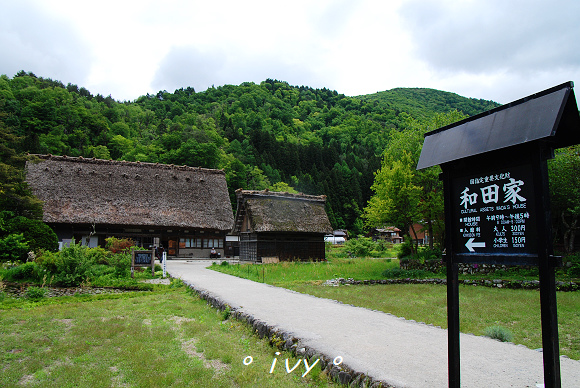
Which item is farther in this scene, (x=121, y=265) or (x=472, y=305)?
(x=121, y=265)

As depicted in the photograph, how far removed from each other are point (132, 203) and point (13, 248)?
16268 mm

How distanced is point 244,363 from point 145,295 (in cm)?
774

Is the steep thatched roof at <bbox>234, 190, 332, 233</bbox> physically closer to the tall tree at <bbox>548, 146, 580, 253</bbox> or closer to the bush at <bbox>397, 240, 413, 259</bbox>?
the bush at <bbox>397, 240, 413, 259</bbox>

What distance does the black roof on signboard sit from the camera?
327 cm

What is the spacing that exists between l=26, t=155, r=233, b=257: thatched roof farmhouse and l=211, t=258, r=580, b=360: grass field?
18.2m

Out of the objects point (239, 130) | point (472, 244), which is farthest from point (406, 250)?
point (239, 130)

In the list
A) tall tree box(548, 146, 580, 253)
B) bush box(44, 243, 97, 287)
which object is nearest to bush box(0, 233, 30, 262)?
bush box(44, 243, 97, 287)

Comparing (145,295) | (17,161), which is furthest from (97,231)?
(145,295)

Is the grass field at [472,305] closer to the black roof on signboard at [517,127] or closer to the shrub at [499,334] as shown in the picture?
the shrub at [499,334]

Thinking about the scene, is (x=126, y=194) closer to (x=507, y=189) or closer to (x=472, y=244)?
(x=472, y=244)

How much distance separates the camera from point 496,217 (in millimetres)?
3738

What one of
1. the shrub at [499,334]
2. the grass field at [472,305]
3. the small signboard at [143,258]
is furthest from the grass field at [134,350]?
the small signboard at [143,258]

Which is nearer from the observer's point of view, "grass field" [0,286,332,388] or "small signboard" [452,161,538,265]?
"small signboard" [452,161,538,265]

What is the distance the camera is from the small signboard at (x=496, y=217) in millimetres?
3490
